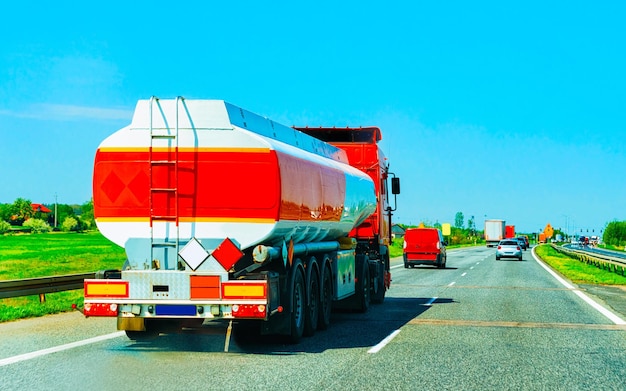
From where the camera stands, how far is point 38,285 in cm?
1487

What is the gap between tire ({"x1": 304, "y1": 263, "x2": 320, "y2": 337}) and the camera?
11.9 m

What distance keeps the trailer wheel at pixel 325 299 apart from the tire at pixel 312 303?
0.21 metres

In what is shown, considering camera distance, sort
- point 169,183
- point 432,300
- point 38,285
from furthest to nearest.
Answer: point 432,300, point 38,285, point 169,183

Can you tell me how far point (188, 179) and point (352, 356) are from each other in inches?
120

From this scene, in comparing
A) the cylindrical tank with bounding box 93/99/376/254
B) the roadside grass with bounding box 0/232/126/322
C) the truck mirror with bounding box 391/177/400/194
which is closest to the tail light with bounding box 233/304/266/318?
the cylindrical tank with bounding box 93/99/376/254

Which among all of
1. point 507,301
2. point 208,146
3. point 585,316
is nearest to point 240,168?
point 208,146

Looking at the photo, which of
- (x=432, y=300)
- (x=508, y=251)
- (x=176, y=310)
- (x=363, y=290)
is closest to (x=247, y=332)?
(x=176, y=310)

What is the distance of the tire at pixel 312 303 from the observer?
11.9 m

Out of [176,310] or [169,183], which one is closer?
[176,310]

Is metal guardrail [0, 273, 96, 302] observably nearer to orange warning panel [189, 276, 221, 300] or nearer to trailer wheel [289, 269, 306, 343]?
trailer wheel [289, 269, 306, 343]

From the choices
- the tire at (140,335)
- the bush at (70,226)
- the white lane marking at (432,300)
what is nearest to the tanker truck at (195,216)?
the tire at (140,335)

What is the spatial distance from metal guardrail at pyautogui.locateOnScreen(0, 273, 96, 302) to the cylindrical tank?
3.60 metres

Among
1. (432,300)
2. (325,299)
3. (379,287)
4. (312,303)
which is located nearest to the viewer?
(312,303)

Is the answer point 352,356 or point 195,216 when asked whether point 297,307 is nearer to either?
point 352,356
